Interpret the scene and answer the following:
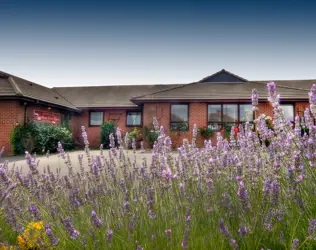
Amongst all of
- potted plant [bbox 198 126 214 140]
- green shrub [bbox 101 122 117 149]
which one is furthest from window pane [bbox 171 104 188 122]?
green shrub [bbox 101 122 117 149]

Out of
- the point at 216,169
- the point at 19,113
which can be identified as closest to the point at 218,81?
the point at 19,113

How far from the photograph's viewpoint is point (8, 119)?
15914 millimetres

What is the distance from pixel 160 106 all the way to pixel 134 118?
3.58 m

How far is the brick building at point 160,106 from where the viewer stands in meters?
16.6

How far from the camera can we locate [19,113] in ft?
53.0

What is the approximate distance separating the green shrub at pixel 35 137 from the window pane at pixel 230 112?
10.3m

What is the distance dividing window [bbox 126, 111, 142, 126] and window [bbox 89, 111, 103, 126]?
219 cm

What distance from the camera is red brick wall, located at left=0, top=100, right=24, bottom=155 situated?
1588 centimetres

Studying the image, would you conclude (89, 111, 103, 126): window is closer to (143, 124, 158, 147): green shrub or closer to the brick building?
the brick building

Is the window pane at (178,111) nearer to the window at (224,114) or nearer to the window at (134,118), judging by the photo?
the window at (224,114)

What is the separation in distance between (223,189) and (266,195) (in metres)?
1.07

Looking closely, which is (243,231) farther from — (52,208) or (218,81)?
(218,81)

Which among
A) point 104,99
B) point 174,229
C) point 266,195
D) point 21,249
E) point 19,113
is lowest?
point 21,249

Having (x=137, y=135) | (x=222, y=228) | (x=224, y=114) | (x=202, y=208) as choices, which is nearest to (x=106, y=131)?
(x=137, y=135)
